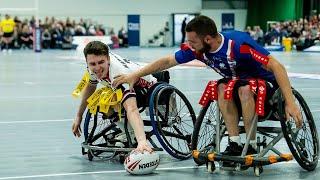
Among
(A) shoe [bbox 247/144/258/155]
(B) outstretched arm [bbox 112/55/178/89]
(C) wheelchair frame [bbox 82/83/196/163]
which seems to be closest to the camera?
(A) shoe [bbox 247/144/258/155]

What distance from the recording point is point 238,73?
4684 millimetres

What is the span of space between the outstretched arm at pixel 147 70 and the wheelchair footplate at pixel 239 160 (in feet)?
2.04

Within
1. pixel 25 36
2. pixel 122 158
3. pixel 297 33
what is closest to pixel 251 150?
pixel 122 158

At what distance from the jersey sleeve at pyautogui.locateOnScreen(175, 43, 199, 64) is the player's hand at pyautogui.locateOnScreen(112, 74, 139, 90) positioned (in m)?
0.33

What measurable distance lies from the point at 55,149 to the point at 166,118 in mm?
1029

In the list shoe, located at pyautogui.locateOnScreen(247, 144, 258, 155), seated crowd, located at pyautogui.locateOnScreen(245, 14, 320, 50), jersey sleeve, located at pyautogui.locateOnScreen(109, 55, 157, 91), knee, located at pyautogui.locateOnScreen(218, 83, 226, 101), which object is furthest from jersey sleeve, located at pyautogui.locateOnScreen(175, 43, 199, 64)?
seated crowd, located at pyautogui.locateOnScreen(245, 14, 320, 50)

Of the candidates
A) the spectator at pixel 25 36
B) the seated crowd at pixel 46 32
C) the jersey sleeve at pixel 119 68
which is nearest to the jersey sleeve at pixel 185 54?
the jersey sleeve at pixel 119 68

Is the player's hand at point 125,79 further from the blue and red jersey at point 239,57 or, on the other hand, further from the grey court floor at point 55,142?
the grey court floor at point 55,142

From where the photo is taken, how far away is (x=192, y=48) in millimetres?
4652

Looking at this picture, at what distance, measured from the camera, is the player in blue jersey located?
4.43m

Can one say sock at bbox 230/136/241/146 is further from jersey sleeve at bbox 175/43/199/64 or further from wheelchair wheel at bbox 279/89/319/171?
jersey sleeve at bbox 175/43/199/64

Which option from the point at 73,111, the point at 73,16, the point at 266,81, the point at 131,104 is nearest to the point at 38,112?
the point at 73,111

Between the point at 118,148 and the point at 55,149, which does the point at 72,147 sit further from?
the point at 118,148

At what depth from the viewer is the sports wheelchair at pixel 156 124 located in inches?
200
